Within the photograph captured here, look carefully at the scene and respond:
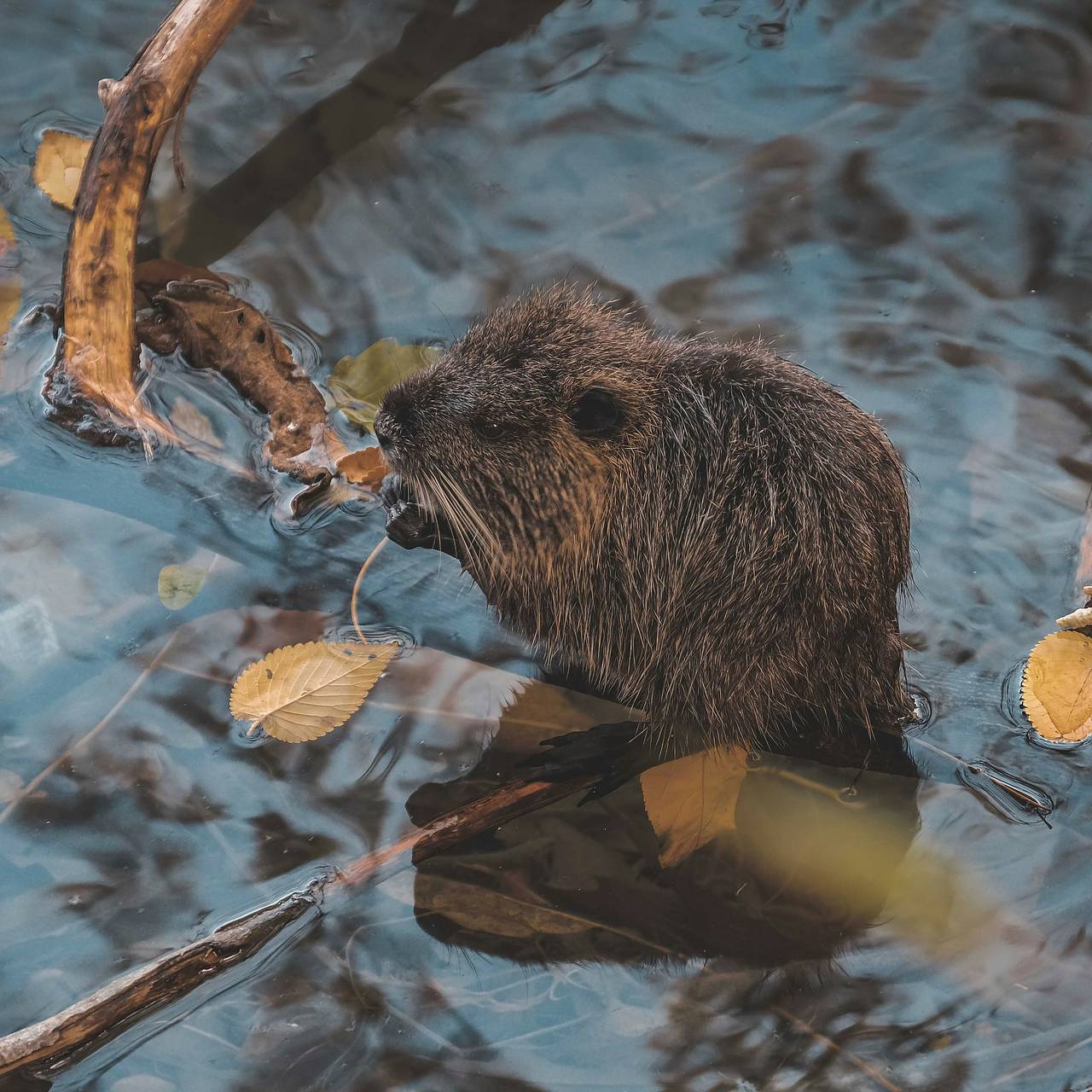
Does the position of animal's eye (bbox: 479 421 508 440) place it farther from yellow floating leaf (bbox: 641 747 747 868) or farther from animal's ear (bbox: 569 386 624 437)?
yellow floating leaf (bbox: 641 747 747 868)

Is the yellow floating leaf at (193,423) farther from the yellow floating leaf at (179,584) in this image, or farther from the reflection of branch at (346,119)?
the reflection of branch at (346,119)

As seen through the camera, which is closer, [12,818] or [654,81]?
[12,818]

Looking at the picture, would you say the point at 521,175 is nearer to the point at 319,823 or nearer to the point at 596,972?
the point at 319,823

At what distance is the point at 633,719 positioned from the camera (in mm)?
3295

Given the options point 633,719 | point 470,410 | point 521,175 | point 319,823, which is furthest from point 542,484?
point 521,175

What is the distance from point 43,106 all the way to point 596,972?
3.40m

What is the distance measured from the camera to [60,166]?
416cm

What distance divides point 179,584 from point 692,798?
1.40m

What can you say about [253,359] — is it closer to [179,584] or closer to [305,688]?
[179,584]

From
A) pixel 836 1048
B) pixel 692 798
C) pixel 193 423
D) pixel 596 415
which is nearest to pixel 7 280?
pixel 193 423

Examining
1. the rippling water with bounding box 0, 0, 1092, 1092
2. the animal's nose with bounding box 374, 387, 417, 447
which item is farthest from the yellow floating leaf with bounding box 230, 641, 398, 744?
the animal's nose with bounding box 374, 387, 417, 447

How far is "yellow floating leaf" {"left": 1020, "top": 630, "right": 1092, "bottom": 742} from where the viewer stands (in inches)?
120

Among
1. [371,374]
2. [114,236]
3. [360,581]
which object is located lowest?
[360,581]

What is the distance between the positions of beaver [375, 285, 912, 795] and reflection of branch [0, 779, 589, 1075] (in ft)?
0.66
